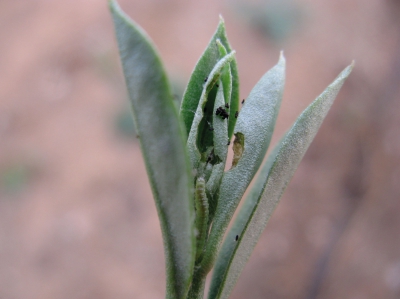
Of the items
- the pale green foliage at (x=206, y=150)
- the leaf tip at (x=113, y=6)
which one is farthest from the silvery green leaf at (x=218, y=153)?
the leaf tip at (x=113, y=6)

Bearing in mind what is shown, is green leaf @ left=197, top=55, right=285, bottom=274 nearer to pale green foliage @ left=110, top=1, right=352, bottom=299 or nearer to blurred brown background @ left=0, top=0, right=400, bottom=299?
pale green foliage @ left=110, top=1, right=352, bottom=299

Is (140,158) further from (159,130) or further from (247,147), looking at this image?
(159,130)

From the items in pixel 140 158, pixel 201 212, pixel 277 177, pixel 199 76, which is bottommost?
pixel 140 158

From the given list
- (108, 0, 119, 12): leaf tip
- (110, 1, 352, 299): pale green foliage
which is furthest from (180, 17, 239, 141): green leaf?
(108, 0, 119, 12): leaf tip

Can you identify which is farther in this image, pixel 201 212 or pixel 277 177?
pixel 277 177

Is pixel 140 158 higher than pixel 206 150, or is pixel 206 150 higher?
pixel 206 150

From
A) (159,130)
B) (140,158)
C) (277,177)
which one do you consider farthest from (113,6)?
(140,158)

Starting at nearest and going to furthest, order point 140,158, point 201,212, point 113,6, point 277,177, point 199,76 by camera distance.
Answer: point 113,6 < point 201,212 < point 277,177 < point 199,76 < point 140,158
